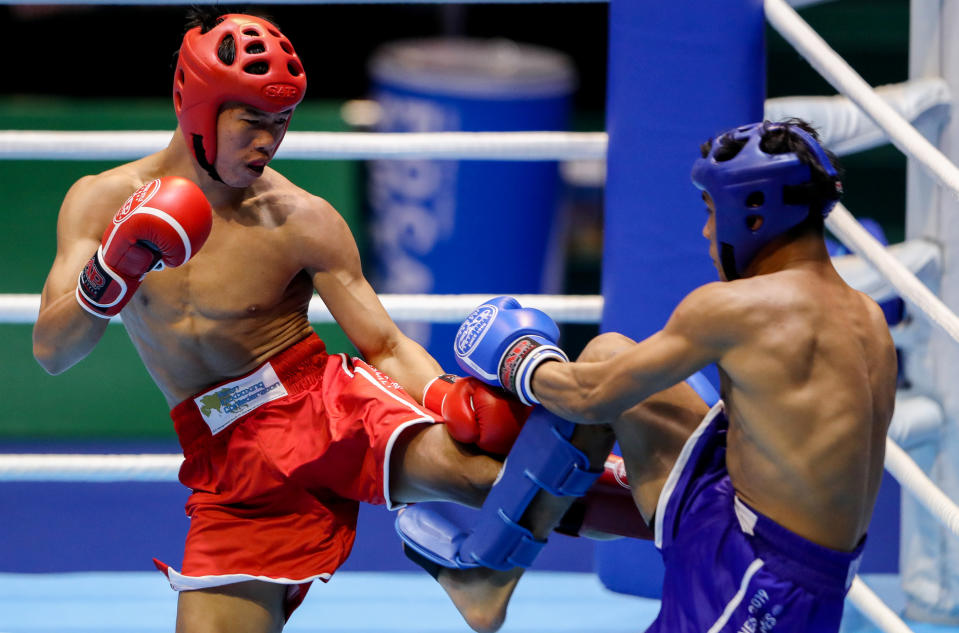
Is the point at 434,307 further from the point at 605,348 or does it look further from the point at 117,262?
the point at 117,262

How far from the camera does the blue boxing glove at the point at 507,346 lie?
2154mm

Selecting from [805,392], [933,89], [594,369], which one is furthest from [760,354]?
[933,89]

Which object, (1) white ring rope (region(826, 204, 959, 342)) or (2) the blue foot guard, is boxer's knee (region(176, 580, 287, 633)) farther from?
(1) white ring rope (region(826, 204, 959, 342))

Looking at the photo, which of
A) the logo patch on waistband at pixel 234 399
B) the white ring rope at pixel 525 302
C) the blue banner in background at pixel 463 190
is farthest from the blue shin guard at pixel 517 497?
the blue banner in background at pixel 463 190

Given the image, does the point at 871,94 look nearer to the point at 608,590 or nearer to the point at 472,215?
the point at 608,590

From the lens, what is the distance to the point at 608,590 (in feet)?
10.6

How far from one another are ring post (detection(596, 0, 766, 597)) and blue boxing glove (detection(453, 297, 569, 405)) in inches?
28.7

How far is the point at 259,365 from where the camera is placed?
238 cm

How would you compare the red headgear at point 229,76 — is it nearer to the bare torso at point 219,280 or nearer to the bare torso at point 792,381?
the bare torso at point 219,280

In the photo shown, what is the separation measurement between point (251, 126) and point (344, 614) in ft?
4.76

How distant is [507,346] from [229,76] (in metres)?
0.70

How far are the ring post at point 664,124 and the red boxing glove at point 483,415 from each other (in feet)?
2.60

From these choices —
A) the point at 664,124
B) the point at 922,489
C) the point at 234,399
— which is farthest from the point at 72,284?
the point at 922,489

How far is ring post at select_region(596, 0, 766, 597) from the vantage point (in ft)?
9.31
